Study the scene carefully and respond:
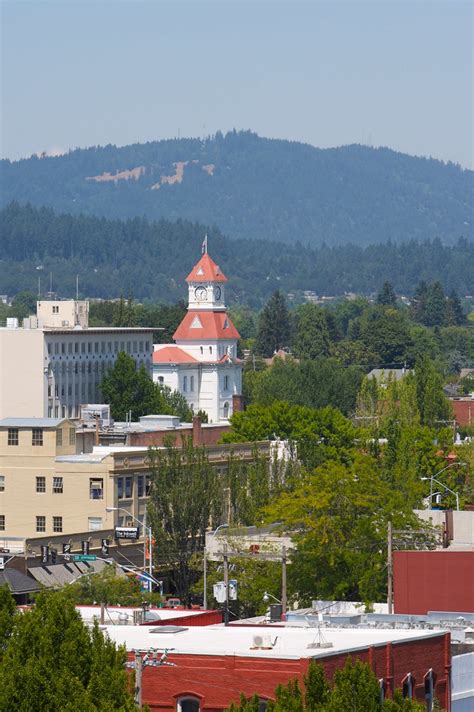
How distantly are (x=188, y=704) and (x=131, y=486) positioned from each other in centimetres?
5383

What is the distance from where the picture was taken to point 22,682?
3822 centimetres

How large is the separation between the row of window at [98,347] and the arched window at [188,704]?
5070 inches

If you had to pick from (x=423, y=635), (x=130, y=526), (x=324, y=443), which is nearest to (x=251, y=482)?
(x=130, y=526)

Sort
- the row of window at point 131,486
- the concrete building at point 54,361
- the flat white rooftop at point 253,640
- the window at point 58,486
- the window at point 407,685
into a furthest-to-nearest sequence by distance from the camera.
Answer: the concrete building at point 54,361
the window at point 58,486
the row of window at point 131,486
the window at point 407,685
the flat white rooftop at point 253,640

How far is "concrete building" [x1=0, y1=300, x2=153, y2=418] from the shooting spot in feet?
544

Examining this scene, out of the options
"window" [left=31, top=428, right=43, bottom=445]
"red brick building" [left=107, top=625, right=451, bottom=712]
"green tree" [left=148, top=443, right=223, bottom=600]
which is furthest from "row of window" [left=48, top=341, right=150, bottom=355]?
"red brick building" [left=107, top=625, right=451, bottom=712]

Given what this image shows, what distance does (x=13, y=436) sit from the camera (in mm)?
98750

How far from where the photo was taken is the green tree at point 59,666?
124 ft

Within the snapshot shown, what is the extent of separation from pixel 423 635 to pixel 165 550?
40.9m

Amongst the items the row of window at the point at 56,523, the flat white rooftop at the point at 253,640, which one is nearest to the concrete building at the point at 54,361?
the row of window at the point at 56,523

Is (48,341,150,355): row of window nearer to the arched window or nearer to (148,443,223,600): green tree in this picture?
(148,443,223,600): green tree

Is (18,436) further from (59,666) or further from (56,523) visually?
(59,666)

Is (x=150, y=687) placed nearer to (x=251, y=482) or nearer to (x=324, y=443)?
(x=251, y=482)

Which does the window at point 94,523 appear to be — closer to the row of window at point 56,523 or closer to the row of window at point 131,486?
the row of window at point 56,523
